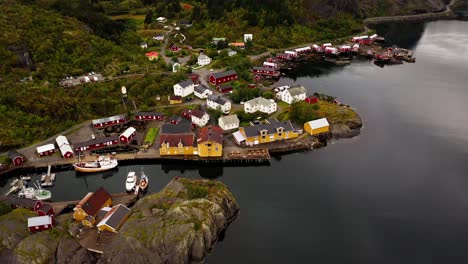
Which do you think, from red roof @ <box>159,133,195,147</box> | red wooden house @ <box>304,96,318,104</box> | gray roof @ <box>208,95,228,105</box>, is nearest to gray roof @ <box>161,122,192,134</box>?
red roof @ <box>159,133,195,147</box>

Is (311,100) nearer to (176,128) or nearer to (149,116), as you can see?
(176,128)

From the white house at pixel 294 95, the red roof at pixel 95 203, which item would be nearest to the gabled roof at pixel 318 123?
the white house at pixel 294 95

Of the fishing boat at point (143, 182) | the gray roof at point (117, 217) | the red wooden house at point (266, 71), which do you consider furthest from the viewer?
the red wooden house at point (266, 71)

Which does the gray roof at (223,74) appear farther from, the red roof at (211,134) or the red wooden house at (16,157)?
the red wooden house at (16,157)

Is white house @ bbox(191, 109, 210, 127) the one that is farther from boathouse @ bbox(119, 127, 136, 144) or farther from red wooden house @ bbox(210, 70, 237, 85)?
red wooden house @ bbox(210, 70, 237, 85)

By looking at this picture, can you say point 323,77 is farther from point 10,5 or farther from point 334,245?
point 10,5

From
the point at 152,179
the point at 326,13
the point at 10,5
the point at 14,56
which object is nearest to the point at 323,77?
the point at 326,13

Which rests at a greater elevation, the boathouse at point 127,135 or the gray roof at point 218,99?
the gray roof at point 218,99
